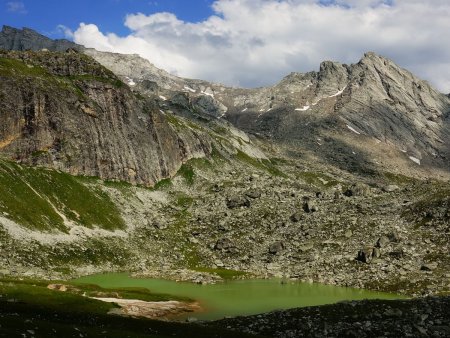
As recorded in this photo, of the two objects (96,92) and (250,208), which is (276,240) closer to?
(250,208)

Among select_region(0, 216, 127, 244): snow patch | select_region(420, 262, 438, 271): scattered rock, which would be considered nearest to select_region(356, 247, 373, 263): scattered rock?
select_region(420, 262, 438, 271): scattered rock

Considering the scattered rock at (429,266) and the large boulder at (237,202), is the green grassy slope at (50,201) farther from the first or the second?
the scattered rock at (429,266)

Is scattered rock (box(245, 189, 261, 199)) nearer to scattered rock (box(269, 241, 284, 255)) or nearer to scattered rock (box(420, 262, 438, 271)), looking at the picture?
scattered rock (box(269, 241, 284, 255))

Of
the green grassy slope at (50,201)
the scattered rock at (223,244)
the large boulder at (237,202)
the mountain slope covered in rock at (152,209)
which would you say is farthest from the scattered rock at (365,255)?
the green grassy slope at (50,201)

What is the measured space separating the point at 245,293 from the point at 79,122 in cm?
9537

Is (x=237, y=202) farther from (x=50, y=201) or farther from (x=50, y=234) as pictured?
(x=50, y=234)

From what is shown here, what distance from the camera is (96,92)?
16575 cm

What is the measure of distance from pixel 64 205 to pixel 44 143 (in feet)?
93.8

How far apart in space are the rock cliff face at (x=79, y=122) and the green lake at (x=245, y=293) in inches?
2338

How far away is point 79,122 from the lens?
152 meters

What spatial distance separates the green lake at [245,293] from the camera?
68438 mm

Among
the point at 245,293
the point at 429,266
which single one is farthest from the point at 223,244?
the point at 429,266

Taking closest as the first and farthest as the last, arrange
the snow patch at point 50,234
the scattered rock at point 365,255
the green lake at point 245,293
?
the green lake at point 245,293 → the snow patch at point 50,234 → the scattered rock at point 365,255

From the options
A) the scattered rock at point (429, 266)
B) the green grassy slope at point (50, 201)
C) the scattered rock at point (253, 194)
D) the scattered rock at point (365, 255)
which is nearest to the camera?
the scattered rock at point (429, 266)
